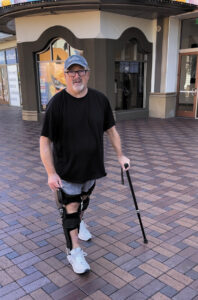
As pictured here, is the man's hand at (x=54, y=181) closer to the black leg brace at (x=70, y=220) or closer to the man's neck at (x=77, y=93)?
the black leg brace at (x=70, y=220)

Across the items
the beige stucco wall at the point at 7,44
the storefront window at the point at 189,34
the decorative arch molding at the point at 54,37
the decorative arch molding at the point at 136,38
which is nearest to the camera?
the decorative arch molding at the point at 54,37

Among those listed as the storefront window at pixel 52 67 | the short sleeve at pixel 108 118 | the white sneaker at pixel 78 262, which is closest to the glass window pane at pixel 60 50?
the storefront window at pixel 52 67

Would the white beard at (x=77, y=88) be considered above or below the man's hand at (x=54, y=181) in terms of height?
above

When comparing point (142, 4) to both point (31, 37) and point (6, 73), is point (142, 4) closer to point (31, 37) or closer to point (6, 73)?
point (31, 37)

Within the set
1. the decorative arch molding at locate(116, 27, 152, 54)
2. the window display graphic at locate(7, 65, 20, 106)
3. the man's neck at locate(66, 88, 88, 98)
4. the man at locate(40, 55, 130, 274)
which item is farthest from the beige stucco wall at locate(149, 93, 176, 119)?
the man's neck at locate(66, 88, 88, 98)

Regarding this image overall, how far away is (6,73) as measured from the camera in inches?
667

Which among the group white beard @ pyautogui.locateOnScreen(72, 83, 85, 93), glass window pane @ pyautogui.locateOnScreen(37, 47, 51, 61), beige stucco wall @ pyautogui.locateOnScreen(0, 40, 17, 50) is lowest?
white beard @ pyautogui.locateOnScreen(72, 83, 85, 93)

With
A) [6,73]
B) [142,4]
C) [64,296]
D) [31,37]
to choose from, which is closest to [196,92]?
[142,4]

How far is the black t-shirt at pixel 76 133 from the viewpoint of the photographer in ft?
7.55

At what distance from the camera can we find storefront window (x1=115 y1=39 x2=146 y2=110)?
10.6 metres

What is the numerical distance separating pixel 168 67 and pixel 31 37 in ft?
16.6

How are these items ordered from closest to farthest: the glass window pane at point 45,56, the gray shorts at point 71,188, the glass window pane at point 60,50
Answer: the gray shorts at point 71,188
the glass window pane at point 60,50
the glass window pane at point 45,56

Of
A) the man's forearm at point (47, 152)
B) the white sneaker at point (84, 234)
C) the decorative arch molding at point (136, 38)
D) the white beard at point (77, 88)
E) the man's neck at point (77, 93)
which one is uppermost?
the decorative arch molding at point (136, 38)

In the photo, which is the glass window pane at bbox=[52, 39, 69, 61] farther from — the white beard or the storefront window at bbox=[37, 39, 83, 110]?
the white beard
